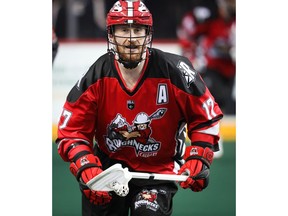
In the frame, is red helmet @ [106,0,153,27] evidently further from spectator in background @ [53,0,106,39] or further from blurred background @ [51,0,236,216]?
spectator in background @ [53,0,106,39]

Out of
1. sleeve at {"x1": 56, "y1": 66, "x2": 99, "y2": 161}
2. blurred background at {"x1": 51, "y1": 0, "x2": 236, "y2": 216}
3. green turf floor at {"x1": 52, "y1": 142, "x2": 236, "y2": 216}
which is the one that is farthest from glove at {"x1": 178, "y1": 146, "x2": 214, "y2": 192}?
blurred background at {"x1": 51, "y1": 0, "x2": 236, "y2": 216}

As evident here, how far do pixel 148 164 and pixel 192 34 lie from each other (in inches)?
252

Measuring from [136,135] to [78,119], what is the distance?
346 millimetres

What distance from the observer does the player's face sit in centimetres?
405

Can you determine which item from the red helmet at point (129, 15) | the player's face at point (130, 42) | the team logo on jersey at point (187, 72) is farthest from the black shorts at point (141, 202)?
the red helmet at point (129, 15)

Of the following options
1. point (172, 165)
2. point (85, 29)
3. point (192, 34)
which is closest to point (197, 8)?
point (192, 34)

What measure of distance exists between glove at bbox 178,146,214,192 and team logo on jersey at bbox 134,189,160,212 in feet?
0.59

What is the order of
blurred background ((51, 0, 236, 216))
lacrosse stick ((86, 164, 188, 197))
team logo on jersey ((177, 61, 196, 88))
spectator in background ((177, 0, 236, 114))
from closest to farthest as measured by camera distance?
lacrosse stick ((86, 164, 188, 197))
team logo on jersey ((177, 61, 196, 88))
blurred background ((51, 0, 236, 216))
spectator in background ((177, 0, 236, 114))

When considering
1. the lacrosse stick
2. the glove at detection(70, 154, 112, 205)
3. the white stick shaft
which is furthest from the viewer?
the glove at detection(70, 154, 112, 205)

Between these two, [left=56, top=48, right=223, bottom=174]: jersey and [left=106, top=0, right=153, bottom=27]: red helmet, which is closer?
[left=106, top=0, right=153, bottom=27]: red helmet

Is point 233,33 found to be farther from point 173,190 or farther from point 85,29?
point 173,190

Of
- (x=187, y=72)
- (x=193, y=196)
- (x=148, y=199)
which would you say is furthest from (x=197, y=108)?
(x=193, y=196)

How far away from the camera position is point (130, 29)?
4.06 m

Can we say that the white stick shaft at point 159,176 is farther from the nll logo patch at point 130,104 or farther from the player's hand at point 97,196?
the nll logo patch at point 130,104
